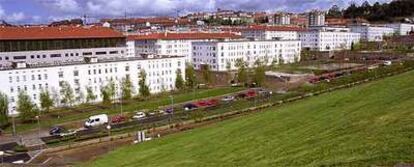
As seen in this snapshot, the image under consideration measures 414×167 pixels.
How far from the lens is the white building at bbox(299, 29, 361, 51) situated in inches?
5669

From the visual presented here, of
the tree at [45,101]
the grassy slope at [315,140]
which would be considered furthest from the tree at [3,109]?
the grassy slope at [315,140]

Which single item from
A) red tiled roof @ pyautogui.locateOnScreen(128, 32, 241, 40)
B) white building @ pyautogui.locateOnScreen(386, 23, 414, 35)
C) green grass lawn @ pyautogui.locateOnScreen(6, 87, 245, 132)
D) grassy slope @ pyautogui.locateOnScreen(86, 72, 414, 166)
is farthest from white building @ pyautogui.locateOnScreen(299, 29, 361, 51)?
grassy slope @ pyautogui.locateOnScreen(86, 72, 414, 166)

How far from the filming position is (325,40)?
145 meters

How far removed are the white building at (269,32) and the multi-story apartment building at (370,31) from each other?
108ft

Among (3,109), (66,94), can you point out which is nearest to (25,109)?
(3,109)

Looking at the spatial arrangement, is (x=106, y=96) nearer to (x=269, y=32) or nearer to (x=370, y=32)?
(x=269, y=32)

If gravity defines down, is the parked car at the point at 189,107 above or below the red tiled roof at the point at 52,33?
below

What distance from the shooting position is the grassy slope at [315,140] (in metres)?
16.1

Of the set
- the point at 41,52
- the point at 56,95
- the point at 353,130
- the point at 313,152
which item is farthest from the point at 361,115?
the point at 41,52

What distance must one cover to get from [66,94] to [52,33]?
19.3 meters

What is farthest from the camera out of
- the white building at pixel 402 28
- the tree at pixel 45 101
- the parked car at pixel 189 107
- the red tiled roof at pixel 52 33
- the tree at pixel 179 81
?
the white building at pixel 402 28

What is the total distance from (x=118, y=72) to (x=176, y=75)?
1068 cm

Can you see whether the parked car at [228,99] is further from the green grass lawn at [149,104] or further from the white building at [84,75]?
the white building at [84,75]

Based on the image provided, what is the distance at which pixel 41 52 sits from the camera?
7762 centimetres
